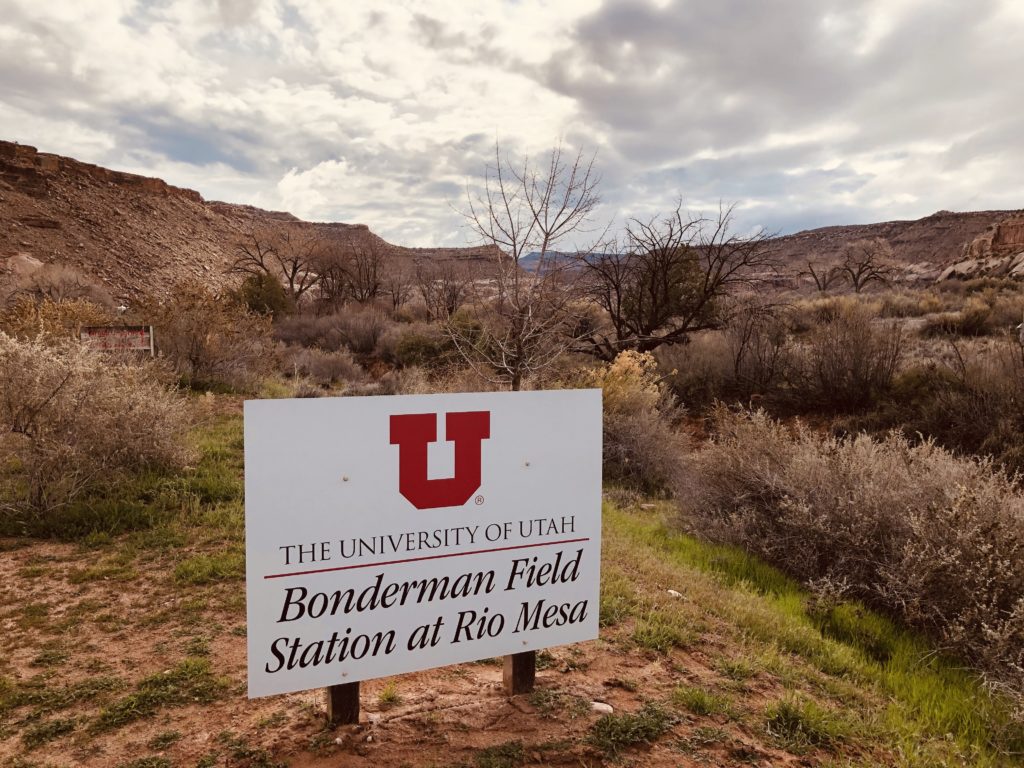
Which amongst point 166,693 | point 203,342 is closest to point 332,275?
point 203,342

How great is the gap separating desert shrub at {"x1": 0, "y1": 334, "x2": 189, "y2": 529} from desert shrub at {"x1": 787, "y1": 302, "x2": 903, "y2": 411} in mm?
12054

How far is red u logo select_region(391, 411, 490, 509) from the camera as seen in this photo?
257cm

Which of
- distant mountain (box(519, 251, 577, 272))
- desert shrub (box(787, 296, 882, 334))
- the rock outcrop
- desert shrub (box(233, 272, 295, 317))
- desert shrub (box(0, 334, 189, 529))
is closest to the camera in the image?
desert shrub (box(0, 334, 189, 529))

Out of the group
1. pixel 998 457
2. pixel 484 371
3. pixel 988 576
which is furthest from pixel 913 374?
pixel 988 576

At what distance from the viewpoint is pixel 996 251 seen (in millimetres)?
40062

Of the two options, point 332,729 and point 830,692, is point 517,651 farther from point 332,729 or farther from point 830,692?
point 830,692

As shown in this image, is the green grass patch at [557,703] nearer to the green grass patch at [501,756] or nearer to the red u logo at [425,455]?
the green grass patch at [501,756]

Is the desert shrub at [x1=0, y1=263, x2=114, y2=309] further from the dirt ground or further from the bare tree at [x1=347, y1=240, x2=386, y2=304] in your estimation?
the dirt ground

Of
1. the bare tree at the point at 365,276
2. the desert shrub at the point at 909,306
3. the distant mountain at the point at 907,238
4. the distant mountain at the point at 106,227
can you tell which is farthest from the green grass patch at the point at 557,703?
the distant mountain at the point at 907,238

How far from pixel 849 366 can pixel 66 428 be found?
43.2 feet

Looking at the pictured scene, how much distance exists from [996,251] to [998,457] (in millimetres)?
41630

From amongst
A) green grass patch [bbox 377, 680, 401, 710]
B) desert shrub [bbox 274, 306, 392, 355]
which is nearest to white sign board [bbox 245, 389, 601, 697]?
green grass patch [bbox 377, 680, 401, 710]

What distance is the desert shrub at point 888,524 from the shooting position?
3944mm

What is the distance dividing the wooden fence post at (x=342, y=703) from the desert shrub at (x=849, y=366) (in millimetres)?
12306
